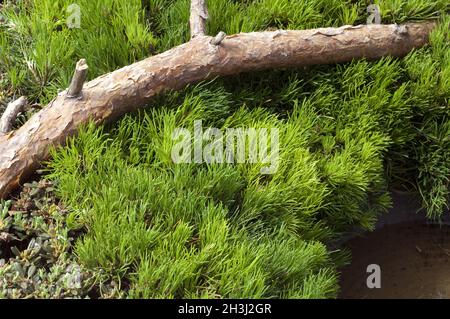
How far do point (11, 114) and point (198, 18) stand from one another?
0.97 m

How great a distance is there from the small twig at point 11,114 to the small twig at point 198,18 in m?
0.83

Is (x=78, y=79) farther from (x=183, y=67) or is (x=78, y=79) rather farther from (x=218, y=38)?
(x=218, y=38)

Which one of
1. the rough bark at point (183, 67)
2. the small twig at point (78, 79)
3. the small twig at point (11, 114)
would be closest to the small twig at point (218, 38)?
the rough bark at point (183, 67)

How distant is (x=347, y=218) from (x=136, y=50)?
4.19ft

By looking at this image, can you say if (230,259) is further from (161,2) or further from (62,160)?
(161,2)

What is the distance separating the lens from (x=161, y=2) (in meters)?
3.26

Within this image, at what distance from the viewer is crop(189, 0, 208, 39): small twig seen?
297cm

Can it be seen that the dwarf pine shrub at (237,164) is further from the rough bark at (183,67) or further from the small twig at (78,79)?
the small twig at (78,79)

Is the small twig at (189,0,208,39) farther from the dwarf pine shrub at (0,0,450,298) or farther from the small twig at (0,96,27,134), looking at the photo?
the small twig at (0,96,27,134)

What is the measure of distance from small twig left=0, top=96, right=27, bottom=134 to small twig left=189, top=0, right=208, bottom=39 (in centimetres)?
83

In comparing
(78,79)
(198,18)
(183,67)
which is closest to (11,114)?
(78,79)

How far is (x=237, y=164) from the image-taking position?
267 cm

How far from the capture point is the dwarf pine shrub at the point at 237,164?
227 cm

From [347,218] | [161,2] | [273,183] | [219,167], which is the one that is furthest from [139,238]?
[161,2]
